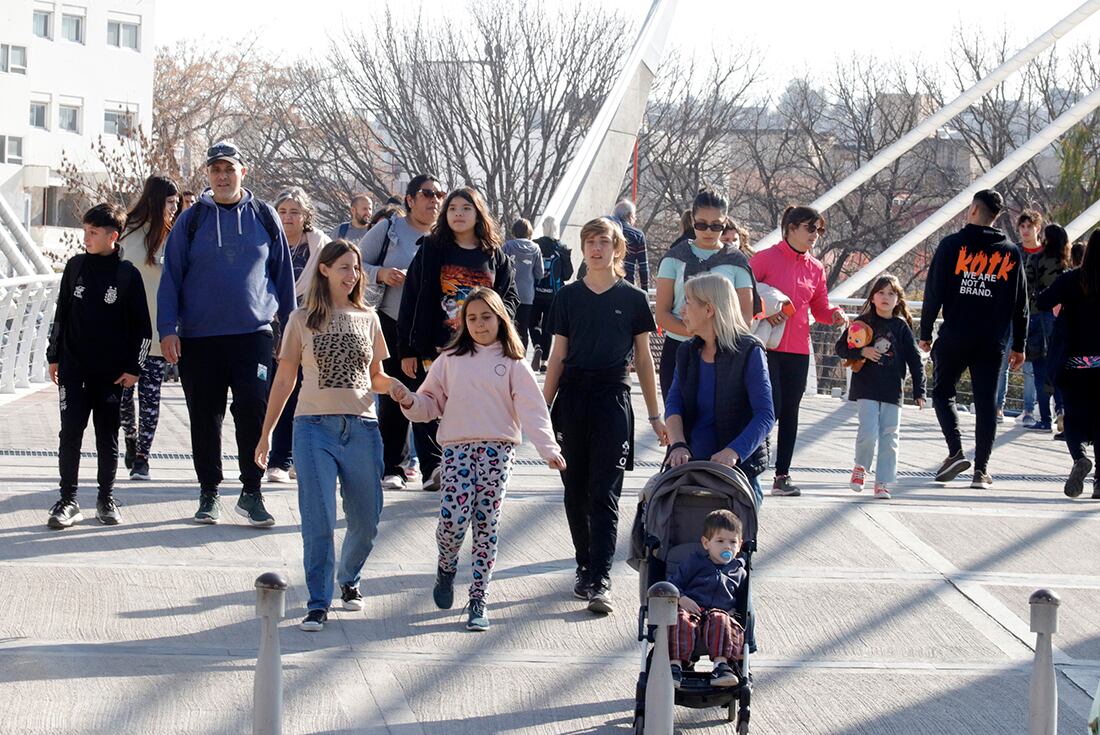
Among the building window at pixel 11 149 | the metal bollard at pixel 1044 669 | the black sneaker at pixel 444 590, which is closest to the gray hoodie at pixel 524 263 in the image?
the black sneaker at pixel 444 590

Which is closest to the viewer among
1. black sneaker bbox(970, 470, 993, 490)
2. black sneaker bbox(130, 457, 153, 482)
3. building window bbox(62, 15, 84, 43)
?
black sneaker bbox(130, 457, 153, 482)

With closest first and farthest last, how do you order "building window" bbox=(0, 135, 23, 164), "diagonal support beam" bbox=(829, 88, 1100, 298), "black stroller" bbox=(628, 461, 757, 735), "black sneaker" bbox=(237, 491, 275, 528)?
"black stroller" bbox=(628, 461, 757, 735) → "black sneaker" bbox=(237, 491, 275, 528) → "diagonal support beam" bbox=(829, 88, 1100, 298) → "building window" bbox=(0, 135, 23, 164)

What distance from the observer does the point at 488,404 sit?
6.79 m

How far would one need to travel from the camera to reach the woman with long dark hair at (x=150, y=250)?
934cm

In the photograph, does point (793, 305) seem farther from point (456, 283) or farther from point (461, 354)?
point (461, 354)

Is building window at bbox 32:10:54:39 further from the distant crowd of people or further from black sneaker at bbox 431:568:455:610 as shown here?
black sneaker at bbox 431:568:455:610

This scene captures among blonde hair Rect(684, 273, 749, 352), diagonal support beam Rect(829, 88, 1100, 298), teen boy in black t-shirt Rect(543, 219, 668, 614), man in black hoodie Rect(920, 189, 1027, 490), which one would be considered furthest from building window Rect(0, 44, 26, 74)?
blonde hair Rect(684, 273, 749, 352)

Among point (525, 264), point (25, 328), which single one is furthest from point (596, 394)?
point (25, 328)

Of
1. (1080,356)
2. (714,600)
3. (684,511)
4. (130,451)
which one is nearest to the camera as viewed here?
(714,600)

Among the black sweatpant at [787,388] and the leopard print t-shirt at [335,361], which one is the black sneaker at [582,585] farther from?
the black sweatpant at [787,388]

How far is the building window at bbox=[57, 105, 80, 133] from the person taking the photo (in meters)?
61.8

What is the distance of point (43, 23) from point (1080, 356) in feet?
192

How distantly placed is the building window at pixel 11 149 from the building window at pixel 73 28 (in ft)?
16.8

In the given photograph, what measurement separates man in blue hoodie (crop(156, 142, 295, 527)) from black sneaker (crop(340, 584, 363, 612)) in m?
1.46
